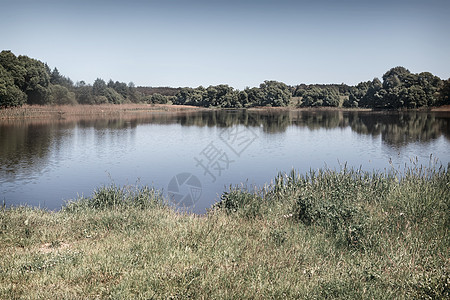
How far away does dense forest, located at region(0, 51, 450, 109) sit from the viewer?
2569 inches

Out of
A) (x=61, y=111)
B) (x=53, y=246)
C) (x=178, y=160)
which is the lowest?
(x=178, y=160)

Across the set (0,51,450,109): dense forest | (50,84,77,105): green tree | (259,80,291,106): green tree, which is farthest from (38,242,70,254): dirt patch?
(259,80,291,106): green tree

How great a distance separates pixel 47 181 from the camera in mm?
18203

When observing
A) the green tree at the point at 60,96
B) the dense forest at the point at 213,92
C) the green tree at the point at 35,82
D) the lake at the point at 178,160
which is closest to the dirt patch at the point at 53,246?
the lake at the point at 178,160

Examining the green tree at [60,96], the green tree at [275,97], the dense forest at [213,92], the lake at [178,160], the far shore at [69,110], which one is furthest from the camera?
the green tree at [275,97]

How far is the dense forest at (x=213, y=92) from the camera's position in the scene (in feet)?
214

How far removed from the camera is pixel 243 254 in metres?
6.09

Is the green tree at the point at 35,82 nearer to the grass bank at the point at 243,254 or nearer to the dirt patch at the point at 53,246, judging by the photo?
the grass bank at the point at 243,254

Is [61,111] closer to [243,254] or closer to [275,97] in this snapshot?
[243,254]

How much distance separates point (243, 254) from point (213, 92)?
502ft

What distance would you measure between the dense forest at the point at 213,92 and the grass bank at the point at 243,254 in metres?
55.8

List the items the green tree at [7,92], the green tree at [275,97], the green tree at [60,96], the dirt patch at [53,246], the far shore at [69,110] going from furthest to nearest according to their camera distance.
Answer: the green tree at [275,97], the green tree at [60,96], the far shore at [69,110], the green tree at [7,92], the dirt patch at [53,246]

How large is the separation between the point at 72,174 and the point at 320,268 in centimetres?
1795

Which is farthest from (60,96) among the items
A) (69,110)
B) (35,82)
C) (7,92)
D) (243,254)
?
(243,254)
